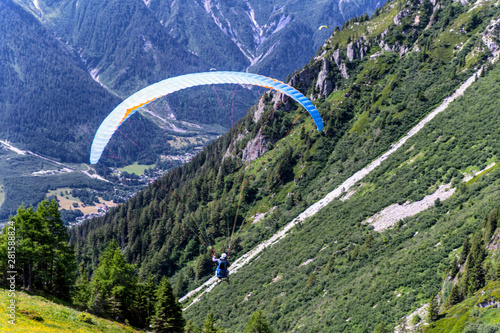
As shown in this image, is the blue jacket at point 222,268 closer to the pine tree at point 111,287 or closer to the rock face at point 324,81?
the pine tree at point 111,287

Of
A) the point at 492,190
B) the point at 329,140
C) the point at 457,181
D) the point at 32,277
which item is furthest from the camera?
the point at 329,140

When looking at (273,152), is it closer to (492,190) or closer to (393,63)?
(393,63)

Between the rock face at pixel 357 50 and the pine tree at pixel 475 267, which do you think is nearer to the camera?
the pine tree at pixel 475 267

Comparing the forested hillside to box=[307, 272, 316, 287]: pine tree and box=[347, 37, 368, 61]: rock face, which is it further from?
box=[347, 37, 368, 61]: rock face

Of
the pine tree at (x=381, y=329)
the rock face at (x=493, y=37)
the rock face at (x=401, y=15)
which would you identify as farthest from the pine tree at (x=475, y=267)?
the rock face at (x=401, y=15)

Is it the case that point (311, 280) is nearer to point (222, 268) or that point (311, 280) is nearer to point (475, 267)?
point (222, 268)

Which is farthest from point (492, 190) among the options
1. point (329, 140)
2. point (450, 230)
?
point (329, 140)
